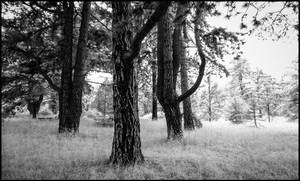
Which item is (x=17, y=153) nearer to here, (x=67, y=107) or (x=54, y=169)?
(x=54, y=169)

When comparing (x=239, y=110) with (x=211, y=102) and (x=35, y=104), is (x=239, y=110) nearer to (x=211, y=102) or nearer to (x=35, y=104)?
(x=211, y=102)

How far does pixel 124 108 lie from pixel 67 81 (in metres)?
5.54

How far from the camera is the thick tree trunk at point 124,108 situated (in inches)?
188

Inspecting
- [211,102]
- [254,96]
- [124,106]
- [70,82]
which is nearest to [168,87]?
[124,106]

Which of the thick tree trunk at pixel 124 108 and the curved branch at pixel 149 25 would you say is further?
the thick tree trunk at pixel 124 108

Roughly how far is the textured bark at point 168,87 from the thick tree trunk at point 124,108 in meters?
3.34

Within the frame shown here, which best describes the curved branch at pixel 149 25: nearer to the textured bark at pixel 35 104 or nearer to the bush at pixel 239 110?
Result: the textured bark at pixel 35 104

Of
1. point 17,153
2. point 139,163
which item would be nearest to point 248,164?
point 139,163

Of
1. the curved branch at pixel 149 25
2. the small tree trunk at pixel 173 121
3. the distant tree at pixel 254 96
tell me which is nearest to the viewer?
the curved branch at pixel 149 25

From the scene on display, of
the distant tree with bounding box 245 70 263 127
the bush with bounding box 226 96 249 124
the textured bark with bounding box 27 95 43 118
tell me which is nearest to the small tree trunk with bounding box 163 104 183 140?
the distant tree with bounding box 245 70 263 127

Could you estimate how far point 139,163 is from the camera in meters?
4.79

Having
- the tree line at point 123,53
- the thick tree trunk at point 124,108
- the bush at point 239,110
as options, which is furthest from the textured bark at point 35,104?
the bush at point 239,110

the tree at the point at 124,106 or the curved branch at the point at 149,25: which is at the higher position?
the curved branch at the point at 149,25

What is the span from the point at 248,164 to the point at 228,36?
3486 mm
